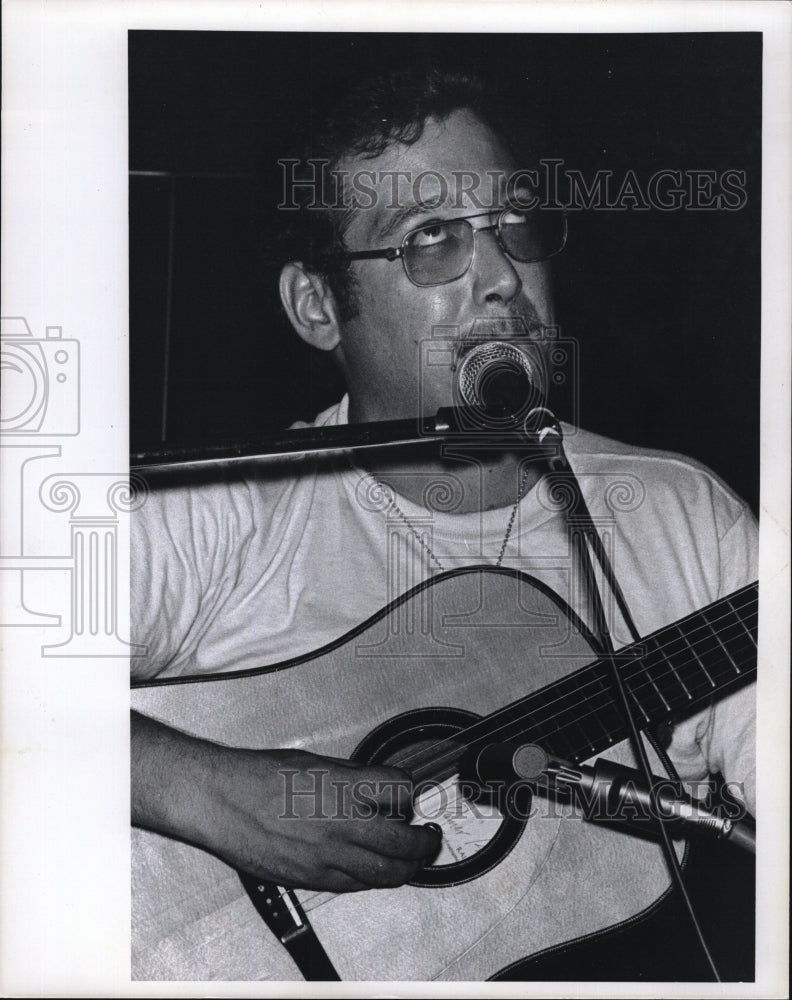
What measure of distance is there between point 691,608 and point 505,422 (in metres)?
0.36

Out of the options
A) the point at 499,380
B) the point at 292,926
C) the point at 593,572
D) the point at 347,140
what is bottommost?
the point at 292,926

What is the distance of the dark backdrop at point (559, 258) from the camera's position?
131 cm

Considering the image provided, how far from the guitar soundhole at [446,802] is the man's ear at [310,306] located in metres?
0.53

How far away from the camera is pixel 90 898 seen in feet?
4.34

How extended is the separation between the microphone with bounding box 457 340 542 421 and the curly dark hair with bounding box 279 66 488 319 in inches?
7.2

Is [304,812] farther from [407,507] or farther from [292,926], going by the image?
[407,507]

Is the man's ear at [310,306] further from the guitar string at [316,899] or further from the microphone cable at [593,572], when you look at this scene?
the guitar string at [316,899]

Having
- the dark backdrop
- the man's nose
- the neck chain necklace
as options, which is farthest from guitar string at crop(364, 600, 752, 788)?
the man's nose

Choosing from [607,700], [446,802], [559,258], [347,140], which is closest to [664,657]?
[607,700]

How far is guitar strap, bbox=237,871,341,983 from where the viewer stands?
127 cm

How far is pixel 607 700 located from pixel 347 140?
85 centimetres

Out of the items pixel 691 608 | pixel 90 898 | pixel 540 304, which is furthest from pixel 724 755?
pixel 90 898

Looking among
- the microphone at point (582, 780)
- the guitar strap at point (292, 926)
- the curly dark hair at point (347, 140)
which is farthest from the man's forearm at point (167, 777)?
the curly dark hair at point (347, 140)

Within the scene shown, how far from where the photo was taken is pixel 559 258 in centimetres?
132
